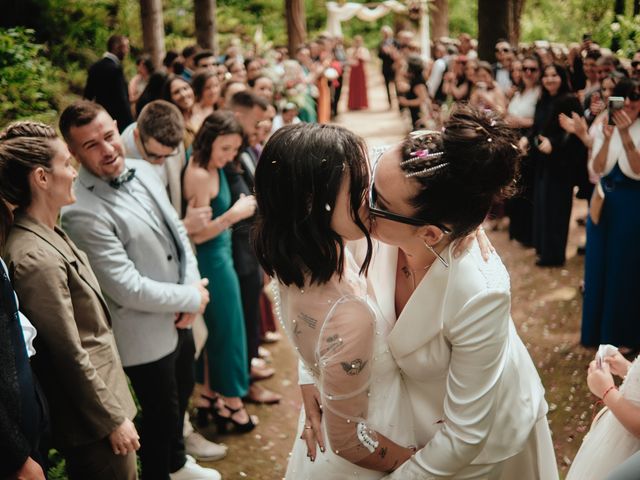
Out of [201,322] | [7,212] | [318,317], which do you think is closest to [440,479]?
[318,317]

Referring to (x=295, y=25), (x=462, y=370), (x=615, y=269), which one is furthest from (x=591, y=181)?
(x=295, y=25)

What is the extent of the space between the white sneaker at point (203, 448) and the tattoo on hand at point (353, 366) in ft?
8.42

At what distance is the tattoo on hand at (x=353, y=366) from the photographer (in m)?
1.74

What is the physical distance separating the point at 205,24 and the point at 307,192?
31.1 feet

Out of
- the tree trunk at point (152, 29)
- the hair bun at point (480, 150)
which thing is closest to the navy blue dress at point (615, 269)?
the hair bun at point (480, 150)

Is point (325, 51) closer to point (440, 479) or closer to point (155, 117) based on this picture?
point (155, 117)

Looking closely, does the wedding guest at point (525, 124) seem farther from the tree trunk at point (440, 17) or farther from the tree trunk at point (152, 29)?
the tree trunk at point (440, 17)

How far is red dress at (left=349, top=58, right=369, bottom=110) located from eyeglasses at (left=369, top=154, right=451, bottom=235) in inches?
626

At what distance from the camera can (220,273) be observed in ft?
13.4

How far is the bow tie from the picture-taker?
9.74 ft

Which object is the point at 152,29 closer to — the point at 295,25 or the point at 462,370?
the point at 295,25

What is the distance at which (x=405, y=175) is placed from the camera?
5.72 ft

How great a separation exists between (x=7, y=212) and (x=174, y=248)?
102 cm

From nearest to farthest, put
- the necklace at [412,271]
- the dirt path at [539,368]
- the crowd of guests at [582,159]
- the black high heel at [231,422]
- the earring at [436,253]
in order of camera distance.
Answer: the earring at [436,253], the necklace at [412,271], the dirt path at [539,368], the black high heel at [231,422], the crowd of guests at [582,159]
